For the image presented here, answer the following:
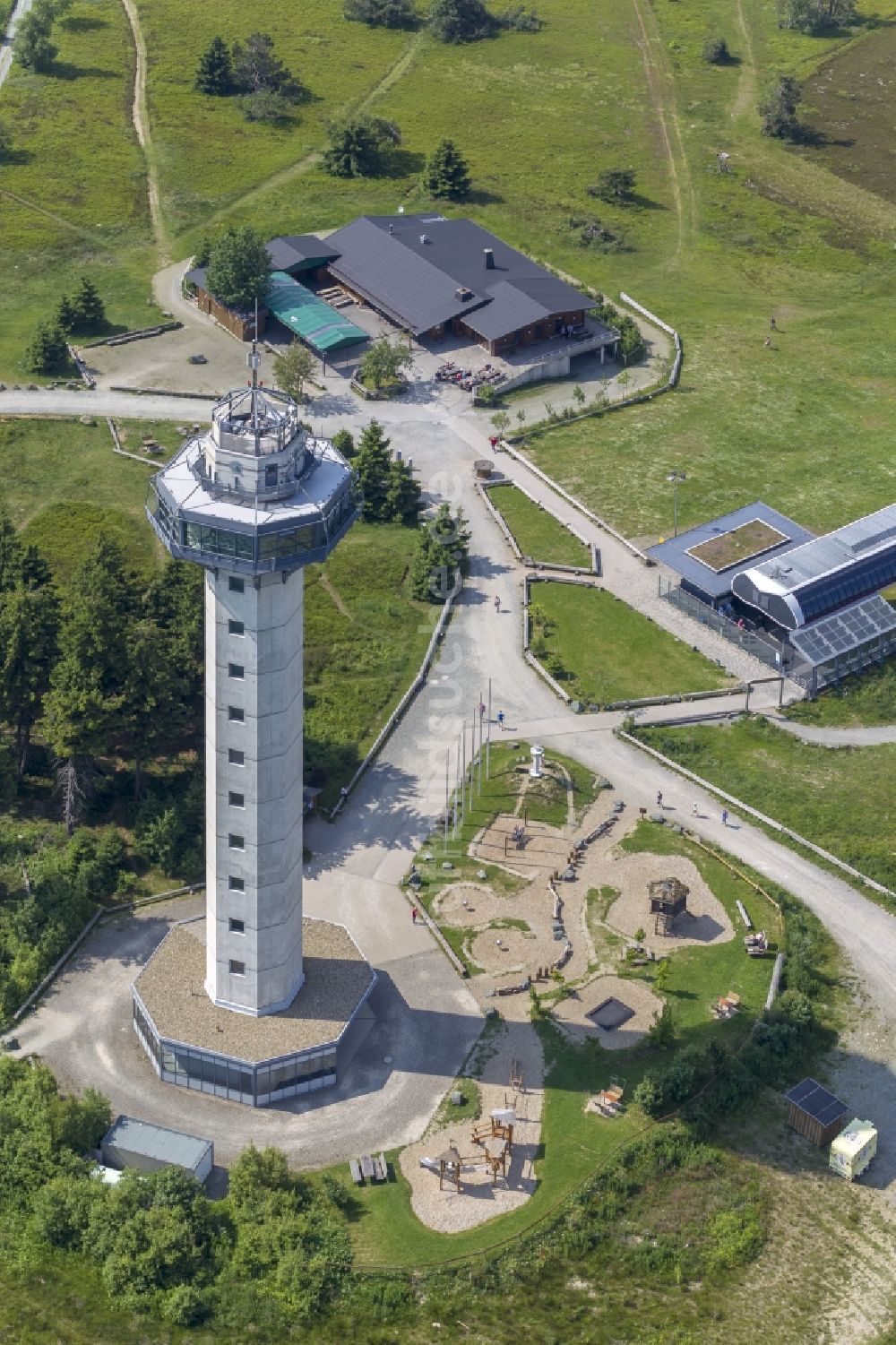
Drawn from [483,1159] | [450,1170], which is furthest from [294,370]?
[450,1170]

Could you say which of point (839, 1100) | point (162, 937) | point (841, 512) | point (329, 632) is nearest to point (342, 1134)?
point (162, 937)

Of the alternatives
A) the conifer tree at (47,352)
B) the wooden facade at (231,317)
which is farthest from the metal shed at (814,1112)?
the conifer tree at (47,352)

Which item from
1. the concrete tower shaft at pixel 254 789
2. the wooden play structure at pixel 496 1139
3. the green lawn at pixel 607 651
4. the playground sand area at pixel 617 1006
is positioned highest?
the concrete tower shaft at pixel 254 789

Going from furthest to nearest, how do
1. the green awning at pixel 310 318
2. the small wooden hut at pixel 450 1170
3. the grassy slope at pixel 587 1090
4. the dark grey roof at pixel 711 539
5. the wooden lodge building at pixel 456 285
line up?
1. the wooden lodge building at pixel 456 285
2. the green awning at pixel 310 318
3. the dark grey roof at pixel 711 539
4. the small wooden hut at pixel 450 1170
5. the grassy slope at pixel 587 1090

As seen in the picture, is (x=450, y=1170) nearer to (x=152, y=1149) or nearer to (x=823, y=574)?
(x=152, y=1149)

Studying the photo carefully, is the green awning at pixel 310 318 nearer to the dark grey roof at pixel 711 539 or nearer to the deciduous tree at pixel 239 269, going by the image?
the deciduous tree at pixel 239 269

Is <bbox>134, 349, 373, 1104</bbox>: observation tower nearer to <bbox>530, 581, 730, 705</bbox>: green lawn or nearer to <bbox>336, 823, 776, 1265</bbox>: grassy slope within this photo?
<bbox>336, 823, 776, 1265</bbox>: grassy slope
